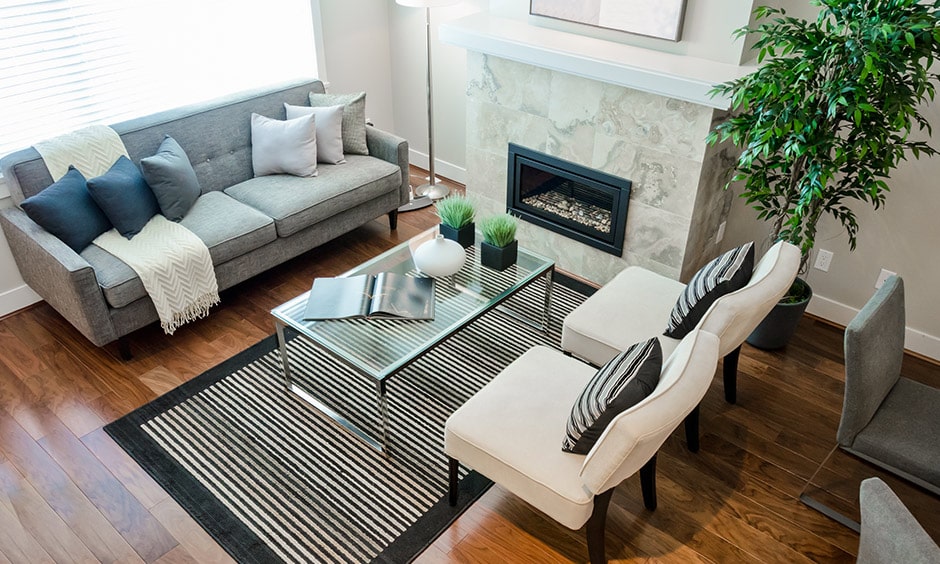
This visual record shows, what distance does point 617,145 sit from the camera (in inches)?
138

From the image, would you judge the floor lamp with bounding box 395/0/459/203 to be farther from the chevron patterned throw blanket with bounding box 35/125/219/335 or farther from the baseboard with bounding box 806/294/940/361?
the baseboard with bounding box 806/294/940/361

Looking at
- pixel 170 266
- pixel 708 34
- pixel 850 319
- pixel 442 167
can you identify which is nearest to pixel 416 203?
pixel 442 167

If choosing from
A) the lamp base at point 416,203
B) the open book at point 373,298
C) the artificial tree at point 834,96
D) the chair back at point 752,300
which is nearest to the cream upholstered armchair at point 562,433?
the chair back at point 752,300

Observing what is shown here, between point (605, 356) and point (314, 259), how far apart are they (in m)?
2.02

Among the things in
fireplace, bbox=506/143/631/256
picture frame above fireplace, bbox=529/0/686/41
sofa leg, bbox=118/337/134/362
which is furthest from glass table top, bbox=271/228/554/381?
picture frame above fireplace, bbox=529/0/686/41

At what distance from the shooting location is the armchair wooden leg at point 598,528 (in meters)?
2.13

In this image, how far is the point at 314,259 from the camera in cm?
411

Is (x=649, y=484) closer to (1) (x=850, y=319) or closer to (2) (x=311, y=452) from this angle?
(2) (x=311, y=452)

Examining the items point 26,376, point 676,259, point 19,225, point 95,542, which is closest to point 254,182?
point 19,225

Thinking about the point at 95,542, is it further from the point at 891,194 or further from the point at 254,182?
the point at 891,194

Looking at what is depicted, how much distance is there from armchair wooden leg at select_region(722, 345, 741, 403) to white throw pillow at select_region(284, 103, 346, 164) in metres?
2.44

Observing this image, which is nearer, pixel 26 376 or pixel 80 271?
pixel 80 271

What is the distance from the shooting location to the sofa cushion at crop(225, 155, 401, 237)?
3.71m

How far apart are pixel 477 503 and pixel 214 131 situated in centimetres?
255
